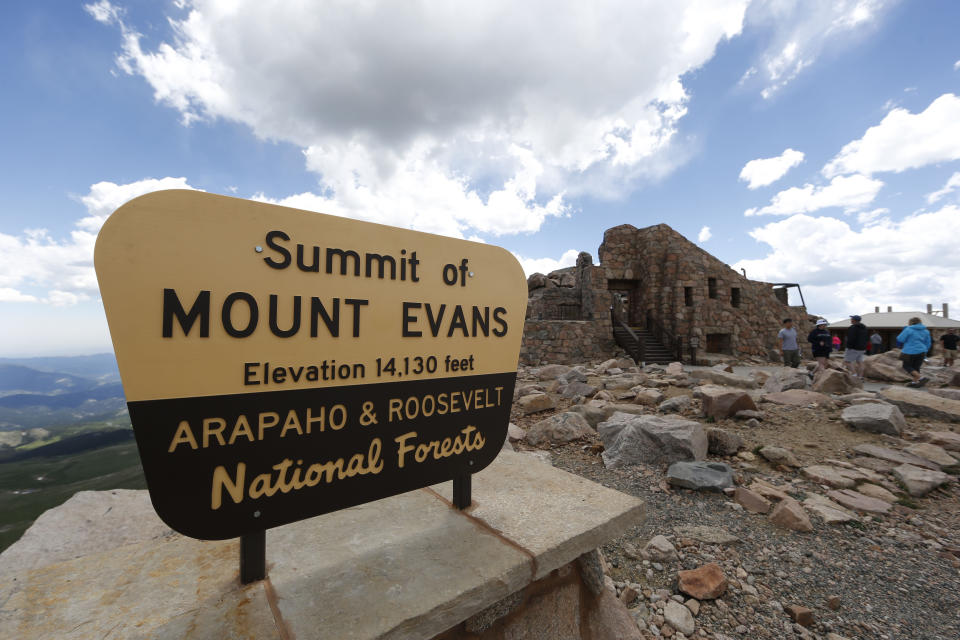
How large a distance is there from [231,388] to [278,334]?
205 millimetres

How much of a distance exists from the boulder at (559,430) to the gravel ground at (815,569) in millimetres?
1501

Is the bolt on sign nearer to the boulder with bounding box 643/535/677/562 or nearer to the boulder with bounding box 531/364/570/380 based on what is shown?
the boulder with bounding box 643/535/677/562

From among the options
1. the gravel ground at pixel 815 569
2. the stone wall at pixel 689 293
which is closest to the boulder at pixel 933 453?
the gravel ground at pixel 815 569

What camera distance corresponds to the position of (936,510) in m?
2.90

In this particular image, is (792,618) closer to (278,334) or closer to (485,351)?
(485,351)

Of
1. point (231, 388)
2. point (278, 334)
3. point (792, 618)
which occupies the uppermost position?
point (278, 334)

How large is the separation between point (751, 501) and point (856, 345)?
7550mm

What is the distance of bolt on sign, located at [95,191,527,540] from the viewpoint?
3.32ft

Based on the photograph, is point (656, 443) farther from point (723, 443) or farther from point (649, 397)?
point (649, 397)

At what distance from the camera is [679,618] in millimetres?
1918

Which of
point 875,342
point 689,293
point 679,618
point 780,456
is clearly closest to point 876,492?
point 780,456

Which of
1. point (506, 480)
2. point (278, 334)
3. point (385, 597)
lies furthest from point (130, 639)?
point (506, 480)

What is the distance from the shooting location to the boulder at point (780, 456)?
357 centimetres

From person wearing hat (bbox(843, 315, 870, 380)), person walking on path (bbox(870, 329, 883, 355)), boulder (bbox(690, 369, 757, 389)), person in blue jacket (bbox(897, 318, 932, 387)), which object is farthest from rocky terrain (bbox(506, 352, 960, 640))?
person walking on path (bbox(870, 329, 883, 355))
